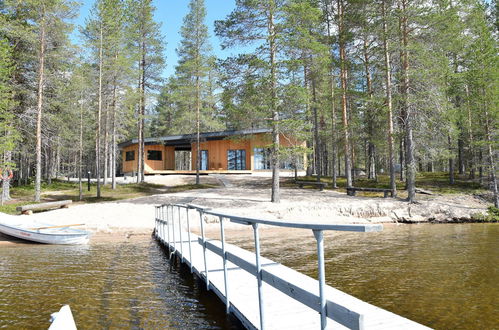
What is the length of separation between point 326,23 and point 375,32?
23.1ft

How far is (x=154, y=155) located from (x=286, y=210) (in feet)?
79.6

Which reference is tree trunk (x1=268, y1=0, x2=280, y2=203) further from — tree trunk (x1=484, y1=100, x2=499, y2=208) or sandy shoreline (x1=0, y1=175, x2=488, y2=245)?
tree trunk (x1=484, y1=100, x2=499, y2=208)

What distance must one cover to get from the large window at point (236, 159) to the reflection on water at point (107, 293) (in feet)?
82.9

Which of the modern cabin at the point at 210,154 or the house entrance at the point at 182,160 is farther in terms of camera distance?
the house entrance at the point at 182,160

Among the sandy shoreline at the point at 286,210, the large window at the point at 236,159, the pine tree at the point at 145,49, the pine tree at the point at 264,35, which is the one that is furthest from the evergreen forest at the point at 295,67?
the large window at the point at 236,159

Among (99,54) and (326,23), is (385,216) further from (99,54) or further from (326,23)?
(99,54)

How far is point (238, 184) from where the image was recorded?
1076 inches

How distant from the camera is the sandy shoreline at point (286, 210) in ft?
47.8

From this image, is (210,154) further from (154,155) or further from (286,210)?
(286,210)

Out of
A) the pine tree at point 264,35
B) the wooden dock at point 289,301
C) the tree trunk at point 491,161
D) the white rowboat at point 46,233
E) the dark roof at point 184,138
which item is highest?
the pine tree at point 264,35

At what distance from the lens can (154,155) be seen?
36688 mm

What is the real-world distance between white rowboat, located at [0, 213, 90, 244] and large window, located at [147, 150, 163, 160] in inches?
946

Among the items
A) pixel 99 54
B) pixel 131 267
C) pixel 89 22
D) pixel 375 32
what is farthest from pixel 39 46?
pixel 375 32

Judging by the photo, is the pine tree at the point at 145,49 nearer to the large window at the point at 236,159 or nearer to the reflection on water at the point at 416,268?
the large window at the point at 236,159
